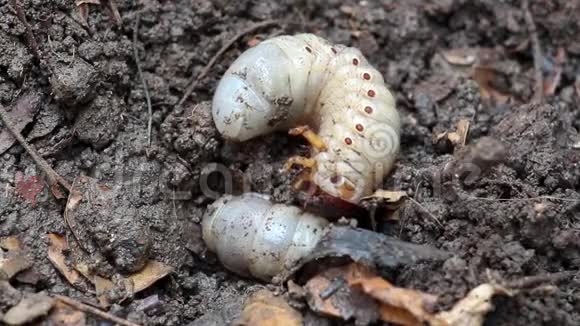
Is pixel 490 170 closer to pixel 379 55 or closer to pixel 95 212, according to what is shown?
pixel 379 55

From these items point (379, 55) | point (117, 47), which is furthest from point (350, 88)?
point (117, 47)

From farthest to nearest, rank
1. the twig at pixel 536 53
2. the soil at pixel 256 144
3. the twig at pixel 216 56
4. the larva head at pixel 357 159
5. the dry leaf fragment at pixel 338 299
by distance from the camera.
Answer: the twig at pixel 536 53 < the twig at pixel 216 56 < the larva head at pixel 357 159 < the soil at pixel 256 144 < the dry leaf fragment at pixel 338 299

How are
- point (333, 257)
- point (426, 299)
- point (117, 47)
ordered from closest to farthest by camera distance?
point (426, 299) → point (333, 257) → point (117, 47)

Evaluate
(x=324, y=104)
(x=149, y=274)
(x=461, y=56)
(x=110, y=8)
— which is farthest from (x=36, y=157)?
(x=461, y=56)

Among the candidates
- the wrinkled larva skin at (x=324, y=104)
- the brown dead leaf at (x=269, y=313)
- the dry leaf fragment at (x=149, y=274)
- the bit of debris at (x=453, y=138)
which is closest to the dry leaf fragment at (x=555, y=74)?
the bit of debris at (x=453, y=138)

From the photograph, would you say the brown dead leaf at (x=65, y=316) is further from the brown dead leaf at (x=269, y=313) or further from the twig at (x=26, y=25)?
the twig at (x=26, y=25)

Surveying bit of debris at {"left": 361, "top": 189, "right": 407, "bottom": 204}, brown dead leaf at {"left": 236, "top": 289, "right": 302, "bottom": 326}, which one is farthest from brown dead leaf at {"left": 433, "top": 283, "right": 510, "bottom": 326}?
bit of debris at {"left": 361, "top": 189, "right": 407, "bottom": 204}

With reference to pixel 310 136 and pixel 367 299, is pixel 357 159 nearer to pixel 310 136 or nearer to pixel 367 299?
pixel 310 136
